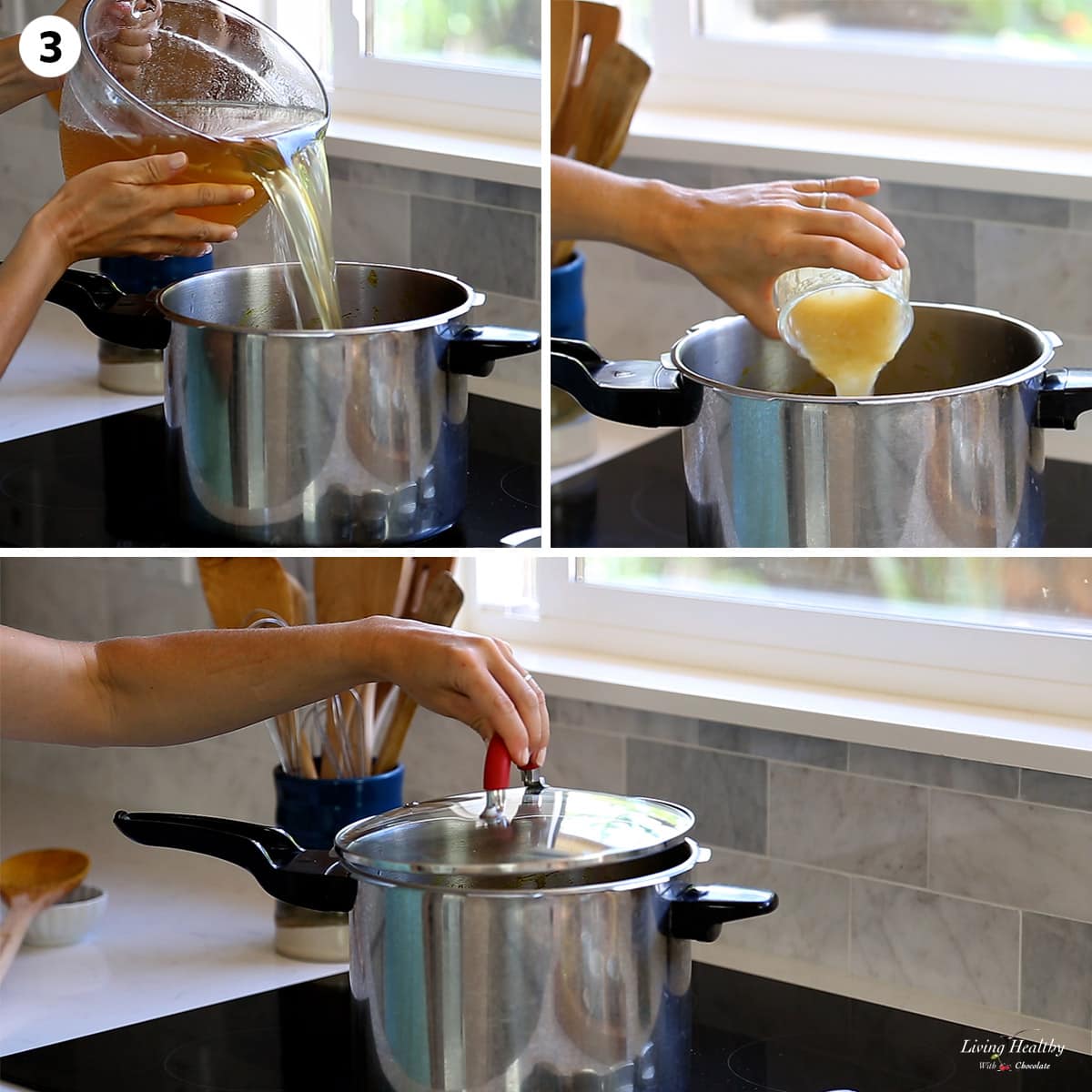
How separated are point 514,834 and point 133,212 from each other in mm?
401

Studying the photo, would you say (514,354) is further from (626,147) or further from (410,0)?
(626,147)

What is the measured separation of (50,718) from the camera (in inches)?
40.9

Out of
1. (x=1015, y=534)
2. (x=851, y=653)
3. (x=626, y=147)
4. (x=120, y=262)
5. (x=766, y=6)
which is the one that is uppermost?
(x=766, y=6)

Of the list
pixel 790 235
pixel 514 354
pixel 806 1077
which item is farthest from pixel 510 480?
pixel 806 1077

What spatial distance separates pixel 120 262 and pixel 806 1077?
67 cm

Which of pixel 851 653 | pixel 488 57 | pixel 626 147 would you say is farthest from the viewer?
pixel 626 147

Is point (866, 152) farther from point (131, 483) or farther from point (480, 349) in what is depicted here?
point (131, 483)

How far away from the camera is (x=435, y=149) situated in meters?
1.01

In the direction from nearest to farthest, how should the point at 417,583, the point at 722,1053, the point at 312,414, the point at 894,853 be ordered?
the point at 312,414, the point at 722,1053, the point at 894,853, the point at 417,583

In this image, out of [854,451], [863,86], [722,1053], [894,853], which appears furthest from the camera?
[863,86]

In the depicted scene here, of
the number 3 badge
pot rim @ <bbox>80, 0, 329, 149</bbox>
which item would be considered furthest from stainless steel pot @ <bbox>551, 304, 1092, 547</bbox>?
the number 3 badge

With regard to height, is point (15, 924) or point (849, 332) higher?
point (849, 332)

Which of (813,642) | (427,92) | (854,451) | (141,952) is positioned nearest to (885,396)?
(854,451)

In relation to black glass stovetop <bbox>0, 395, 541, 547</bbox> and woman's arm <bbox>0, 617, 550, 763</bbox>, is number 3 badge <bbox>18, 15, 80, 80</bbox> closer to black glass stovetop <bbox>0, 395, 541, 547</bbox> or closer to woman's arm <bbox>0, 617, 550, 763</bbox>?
black glass stovetop <bbox>0, 395, 541, 547</bbox>
